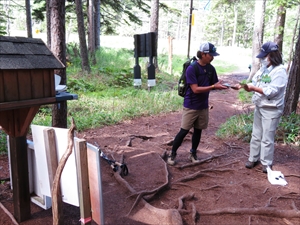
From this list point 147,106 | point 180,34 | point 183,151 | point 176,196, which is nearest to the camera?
point 176,196

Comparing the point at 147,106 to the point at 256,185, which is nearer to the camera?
the point at 256,185

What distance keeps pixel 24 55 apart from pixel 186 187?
8.71 ft

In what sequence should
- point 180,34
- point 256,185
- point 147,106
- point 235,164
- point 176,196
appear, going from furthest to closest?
point 180,34 < point 147,106 < point 235,164 < point 256,185 < point 176,196

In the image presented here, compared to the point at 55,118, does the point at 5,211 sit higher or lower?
lower

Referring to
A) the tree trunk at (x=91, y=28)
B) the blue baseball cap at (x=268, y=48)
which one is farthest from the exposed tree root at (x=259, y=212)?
the tree trunk at (x=91, y=28)

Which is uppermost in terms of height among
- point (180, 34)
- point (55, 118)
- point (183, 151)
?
point (180, 34)

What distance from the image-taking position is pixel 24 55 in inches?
95.2

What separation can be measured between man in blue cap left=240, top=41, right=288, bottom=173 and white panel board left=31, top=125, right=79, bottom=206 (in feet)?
8.74

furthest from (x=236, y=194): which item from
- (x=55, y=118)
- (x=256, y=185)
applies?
(x=55, y=118)

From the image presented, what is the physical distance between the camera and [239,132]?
6035mm

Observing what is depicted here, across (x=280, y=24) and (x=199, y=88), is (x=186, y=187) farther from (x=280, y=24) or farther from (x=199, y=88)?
(x=280, y=24)

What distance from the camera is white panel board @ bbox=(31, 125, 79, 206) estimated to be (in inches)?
92.5

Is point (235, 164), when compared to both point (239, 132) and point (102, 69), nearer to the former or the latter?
point (239, 132)

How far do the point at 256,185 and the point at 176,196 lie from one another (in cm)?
120
